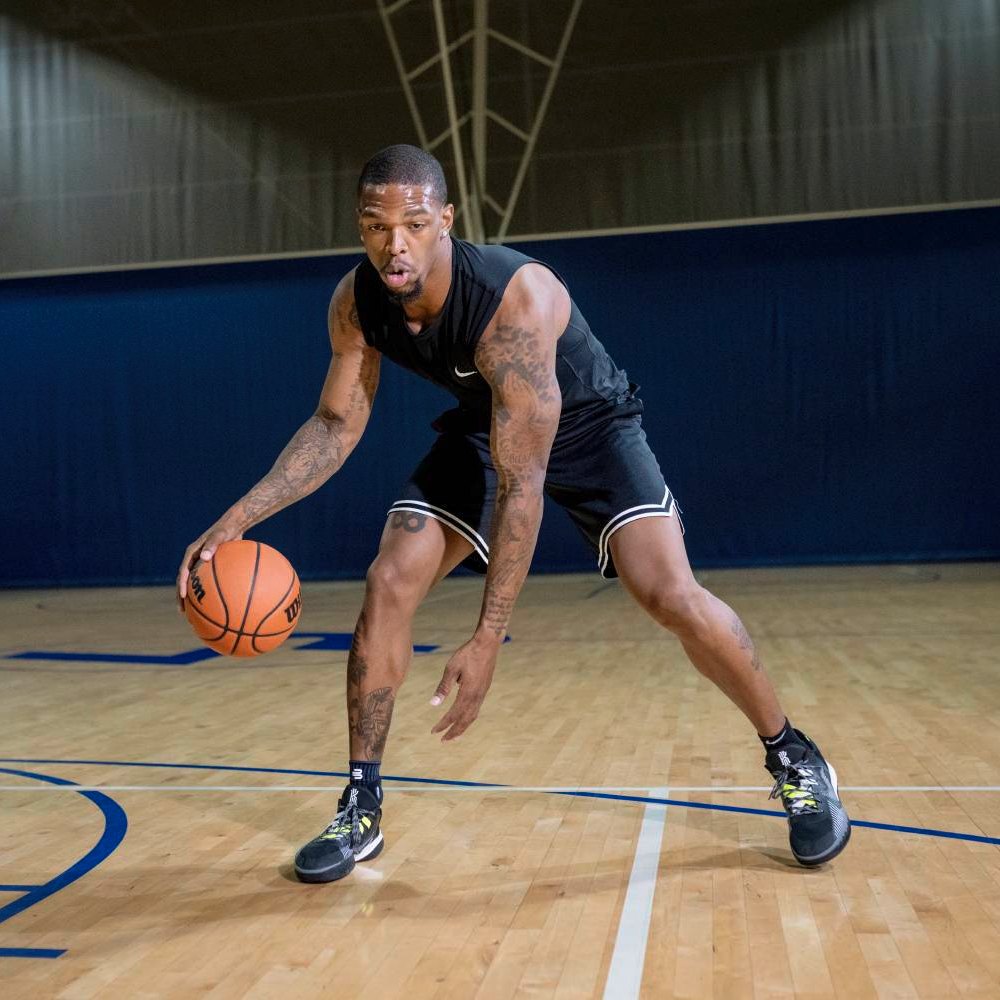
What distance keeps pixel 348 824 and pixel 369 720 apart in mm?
238

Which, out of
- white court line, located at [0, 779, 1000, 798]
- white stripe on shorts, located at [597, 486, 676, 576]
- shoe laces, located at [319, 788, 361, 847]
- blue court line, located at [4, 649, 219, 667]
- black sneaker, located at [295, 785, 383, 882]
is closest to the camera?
black sneaker, located at [295, 785, 383, 882]

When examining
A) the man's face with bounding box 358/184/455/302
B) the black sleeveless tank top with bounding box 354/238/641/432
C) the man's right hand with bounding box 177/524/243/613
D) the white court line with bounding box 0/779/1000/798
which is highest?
the man's face with bounding box 358/184/455/302

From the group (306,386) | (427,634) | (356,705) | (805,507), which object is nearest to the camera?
(356,705)

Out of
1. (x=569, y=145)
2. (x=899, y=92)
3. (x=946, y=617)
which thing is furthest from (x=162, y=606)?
(x=899, y=92)

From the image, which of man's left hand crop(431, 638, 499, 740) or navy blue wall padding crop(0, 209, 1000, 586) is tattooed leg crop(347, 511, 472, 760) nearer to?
man's left hand crop(431, 638, 499, 740)

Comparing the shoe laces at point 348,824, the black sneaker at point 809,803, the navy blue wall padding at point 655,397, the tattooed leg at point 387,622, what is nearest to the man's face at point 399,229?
the tattooed leg at point 387,622

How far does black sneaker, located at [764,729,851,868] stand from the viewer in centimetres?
263

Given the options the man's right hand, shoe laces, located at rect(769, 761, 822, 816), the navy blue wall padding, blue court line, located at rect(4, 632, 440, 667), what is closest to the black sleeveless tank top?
the man's right hand

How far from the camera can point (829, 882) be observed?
2529mm

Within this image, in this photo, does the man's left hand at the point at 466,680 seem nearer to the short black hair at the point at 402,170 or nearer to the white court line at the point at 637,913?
the white court line at the point at 637,913

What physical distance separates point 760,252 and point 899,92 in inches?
95.7

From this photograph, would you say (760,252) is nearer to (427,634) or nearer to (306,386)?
(306,386)

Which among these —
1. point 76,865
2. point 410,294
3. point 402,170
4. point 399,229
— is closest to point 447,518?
point 410,294

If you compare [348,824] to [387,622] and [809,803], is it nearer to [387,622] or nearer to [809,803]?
[387,622]
